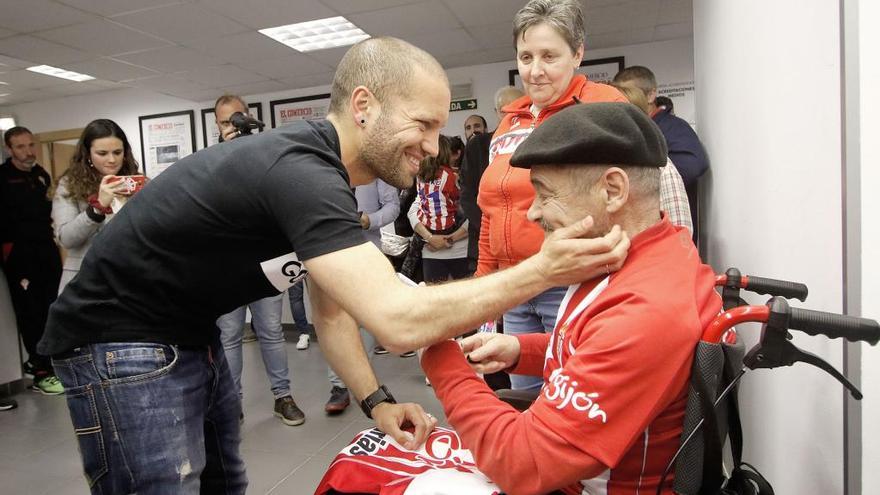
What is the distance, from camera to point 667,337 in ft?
2.56

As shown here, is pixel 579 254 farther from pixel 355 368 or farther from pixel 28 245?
pixel 28 245

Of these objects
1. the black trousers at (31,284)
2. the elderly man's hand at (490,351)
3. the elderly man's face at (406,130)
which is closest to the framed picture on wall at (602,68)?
the black trousers at (31,284)

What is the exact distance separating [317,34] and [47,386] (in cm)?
346

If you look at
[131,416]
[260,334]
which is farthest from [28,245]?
[131,416]

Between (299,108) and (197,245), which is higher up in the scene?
(299,108)

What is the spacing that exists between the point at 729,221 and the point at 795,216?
2.73ft

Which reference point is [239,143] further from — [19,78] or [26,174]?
[19,78]

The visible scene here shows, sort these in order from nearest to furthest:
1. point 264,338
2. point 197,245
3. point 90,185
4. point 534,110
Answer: point 197,245 → point 534,110 → point 90,185 → point 264,338

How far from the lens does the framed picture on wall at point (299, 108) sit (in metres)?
6.29

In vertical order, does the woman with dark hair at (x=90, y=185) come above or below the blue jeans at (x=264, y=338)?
above

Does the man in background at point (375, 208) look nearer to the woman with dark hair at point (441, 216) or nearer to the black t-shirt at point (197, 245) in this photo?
the woman with dark hair at point (441, 216)

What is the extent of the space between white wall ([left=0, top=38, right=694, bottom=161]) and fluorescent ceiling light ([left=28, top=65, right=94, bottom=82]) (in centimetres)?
72

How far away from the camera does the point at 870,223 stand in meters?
0.77

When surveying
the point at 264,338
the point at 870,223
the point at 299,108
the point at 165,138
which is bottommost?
the point at 264,338
